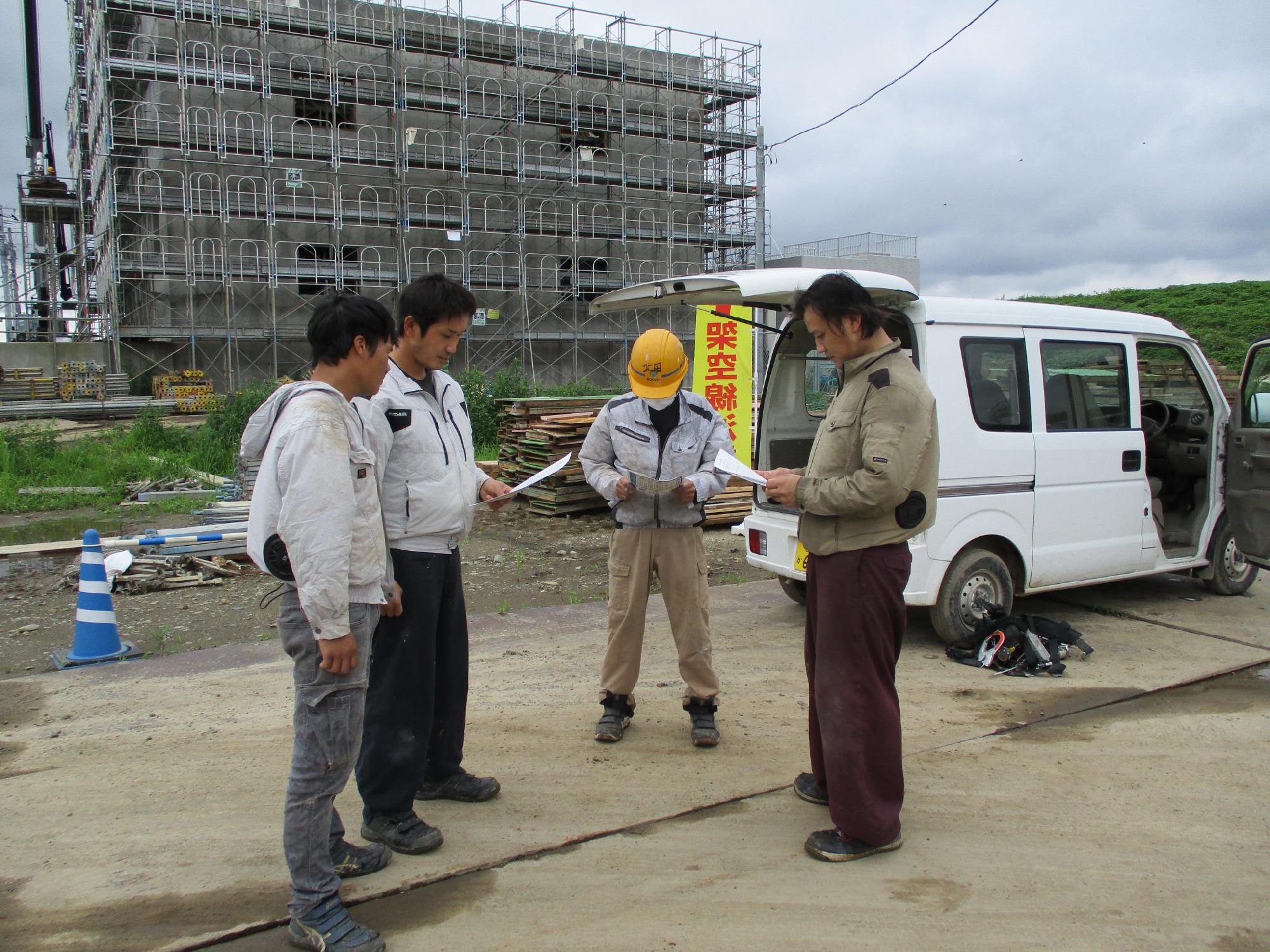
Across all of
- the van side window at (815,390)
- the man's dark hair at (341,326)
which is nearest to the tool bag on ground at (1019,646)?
the van side window at (815,390)

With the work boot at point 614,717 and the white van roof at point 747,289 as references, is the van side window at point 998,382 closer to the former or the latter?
the white van roof at point 747,289

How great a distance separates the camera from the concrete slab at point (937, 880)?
2783 millimetres

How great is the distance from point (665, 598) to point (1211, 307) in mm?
28436

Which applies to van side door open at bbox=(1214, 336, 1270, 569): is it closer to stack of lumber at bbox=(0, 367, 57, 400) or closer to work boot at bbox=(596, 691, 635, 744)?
work boot at bbox=(596, 691, 635, 744)

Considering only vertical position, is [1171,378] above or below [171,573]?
above

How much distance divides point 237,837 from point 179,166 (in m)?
26.2

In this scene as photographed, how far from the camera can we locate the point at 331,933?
2658 mm

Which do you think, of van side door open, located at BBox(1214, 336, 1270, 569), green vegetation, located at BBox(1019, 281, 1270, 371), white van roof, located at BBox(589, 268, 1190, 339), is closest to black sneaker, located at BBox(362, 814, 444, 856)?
white van roof, located at BBox(589, 268, 1190, 339)

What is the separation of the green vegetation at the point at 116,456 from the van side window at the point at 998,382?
34.0ft

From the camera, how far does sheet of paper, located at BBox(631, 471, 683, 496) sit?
418 centimetres

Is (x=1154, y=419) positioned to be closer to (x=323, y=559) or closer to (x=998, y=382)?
(x=998, y=382)

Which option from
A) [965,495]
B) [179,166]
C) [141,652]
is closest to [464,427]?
[965,495]

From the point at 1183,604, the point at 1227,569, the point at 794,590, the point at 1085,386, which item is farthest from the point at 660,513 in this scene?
the point at 1227,569

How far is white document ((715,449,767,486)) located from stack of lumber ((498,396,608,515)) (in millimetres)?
6857
